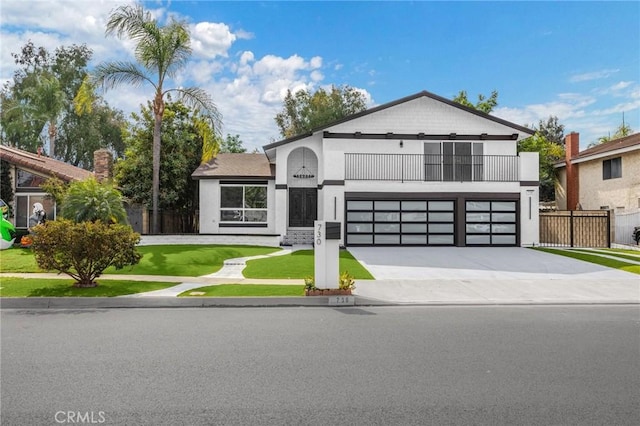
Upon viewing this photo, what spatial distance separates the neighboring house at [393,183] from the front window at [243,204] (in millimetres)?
54

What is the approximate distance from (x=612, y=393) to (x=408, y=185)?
55.7ft

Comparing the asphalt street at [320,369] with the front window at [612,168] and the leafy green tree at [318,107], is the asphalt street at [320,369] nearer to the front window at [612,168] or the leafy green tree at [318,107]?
the front window at [612,168]

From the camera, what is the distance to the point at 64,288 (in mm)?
10461

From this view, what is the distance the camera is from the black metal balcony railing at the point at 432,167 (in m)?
21.9

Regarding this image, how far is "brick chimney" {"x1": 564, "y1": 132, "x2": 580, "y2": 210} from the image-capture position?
31.0 meters

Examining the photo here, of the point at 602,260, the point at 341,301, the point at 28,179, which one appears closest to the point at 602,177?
the point at 602,260

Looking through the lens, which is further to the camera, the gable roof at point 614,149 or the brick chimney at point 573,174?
the brick chimney at point 573,174

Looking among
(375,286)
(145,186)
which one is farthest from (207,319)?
(145,186)

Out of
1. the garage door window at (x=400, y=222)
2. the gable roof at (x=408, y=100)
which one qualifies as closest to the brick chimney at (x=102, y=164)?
the gable roof at (x=408, y=100)

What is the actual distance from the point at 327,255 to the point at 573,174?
28006mm

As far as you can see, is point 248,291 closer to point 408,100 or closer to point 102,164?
point 408,100

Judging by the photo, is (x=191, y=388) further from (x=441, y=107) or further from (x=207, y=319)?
(x=441, y=107)

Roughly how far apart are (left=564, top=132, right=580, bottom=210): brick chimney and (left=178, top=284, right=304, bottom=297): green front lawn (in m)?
27.8

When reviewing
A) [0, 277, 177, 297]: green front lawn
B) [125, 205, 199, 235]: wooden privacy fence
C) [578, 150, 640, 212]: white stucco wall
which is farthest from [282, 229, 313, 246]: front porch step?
[578, 150, 640, 212]: white stucco wall
